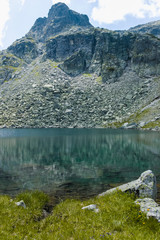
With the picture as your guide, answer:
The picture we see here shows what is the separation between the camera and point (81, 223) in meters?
7.75

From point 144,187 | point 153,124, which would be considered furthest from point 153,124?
point 144,187

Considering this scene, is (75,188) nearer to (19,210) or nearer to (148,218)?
(19,210)

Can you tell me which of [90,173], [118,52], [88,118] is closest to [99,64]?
[118,52]

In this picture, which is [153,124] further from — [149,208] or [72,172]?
[149,208]

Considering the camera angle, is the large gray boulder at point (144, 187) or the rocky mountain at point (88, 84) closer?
the large gray boulder at point (144, 187)

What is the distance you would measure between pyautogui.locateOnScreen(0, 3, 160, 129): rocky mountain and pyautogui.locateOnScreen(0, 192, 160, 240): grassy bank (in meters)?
87.4

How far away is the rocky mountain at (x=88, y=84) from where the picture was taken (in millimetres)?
115500

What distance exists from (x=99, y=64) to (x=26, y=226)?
16364 cm

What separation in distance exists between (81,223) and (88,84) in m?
141

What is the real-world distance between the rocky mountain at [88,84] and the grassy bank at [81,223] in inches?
3439

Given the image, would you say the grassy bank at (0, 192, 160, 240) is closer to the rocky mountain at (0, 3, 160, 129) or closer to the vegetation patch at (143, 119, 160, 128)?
the vegetation patch at (143, 119, 160, 128)

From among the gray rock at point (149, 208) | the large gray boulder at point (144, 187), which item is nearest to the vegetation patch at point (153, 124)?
the large gray boulder at point (144, 187)

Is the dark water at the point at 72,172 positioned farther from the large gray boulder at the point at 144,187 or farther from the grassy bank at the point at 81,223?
the grassy bank at the point at 81,223

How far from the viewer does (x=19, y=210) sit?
9.02 metres
